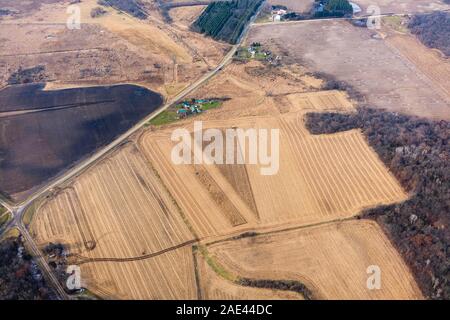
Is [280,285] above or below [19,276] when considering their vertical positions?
below

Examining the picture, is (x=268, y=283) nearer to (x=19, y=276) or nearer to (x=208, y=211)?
(x=208, y=211)

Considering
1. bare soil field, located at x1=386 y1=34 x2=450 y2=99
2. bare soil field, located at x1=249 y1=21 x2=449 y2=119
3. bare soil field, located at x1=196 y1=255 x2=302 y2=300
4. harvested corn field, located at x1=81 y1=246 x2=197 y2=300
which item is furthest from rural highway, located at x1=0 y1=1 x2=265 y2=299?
bare soil field, located at x1=386 y1=34 x2=450 y2=99

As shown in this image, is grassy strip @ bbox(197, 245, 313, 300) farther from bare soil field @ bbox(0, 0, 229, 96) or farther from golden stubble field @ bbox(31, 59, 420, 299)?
bare soil field @ bbox(0, 0, 229, 96)

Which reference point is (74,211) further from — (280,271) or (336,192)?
(336,192)

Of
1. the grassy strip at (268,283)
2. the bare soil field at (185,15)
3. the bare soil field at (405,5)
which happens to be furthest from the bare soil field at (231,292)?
the bare soil field at (405,5)

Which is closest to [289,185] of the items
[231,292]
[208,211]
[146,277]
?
[208,211]

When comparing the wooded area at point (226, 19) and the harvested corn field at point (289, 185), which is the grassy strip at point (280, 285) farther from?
the wooded area at point (226, 19)
